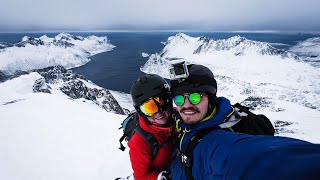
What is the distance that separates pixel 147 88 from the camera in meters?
5.02

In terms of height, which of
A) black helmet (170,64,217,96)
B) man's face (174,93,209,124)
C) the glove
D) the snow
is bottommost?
the snow

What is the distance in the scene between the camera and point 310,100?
142m

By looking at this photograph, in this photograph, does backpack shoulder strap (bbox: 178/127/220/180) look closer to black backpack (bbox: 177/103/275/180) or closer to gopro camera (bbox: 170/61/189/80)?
black backpack (bbox: 177/103/275/180)

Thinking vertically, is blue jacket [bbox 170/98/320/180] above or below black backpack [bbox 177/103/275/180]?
above

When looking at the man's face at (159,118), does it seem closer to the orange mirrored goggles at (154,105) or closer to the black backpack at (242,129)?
the orange mirrored goggles at (154,105)

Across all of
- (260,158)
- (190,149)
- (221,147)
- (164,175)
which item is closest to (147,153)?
(164,175)

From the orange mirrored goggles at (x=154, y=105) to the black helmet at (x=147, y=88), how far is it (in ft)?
0.30

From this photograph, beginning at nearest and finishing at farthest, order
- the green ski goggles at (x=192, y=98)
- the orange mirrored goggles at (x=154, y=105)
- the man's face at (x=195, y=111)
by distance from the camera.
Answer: the man's face at (x=195, y=111) → the green ski goggles at (x=192, y=98) → the orange mirrored goggles at (x=154, y=105)

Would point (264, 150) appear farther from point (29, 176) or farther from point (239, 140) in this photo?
point (29, 176)

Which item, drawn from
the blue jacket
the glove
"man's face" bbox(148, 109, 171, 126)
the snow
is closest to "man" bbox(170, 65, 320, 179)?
the blue jacket

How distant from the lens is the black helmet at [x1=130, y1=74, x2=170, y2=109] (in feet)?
16.2

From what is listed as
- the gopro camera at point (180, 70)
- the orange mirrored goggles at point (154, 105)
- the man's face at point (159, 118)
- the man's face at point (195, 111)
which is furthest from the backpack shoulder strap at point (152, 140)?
the gopro camera at point (180, 70)

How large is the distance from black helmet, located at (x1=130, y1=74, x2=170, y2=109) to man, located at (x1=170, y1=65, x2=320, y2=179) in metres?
1.05

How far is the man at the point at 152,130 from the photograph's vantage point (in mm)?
4684
